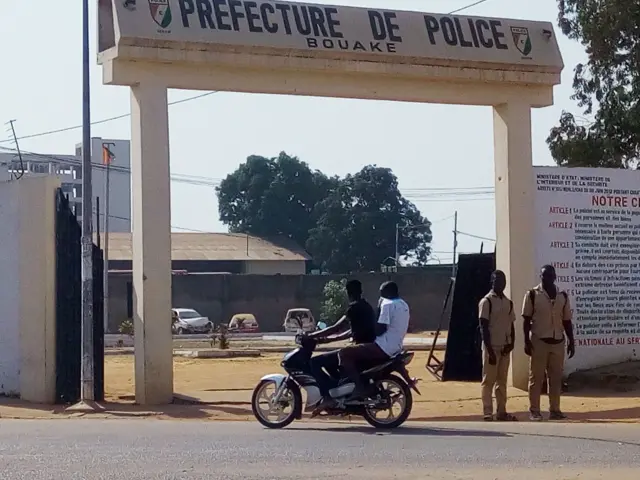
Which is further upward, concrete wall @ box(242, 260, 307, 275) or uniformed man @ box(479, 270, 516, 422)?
concrete wall @ box(242, 260, 307, 275)

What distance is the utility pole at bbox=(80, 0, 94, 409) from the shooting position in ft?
51.6

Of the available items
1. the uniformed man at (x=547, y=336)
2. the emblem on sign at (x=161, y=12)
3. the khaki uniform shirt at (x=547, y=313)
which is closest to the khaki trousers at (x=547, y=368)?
the uniformed man at (x=547, y=336)

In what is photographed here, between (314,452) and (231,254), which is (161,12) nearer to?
(314,452)

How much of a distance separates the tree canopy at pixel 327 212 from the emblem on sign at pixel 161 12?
195 feet

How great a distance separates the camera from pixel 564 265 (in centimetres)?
1741

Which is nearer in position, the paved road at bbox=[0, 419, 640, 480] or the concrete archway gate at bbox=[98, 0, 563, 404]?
the paved road at bbox=[0, 419, 640, 480]

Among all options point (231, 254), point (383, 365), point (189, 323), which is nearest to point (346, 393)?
point (383, 365)

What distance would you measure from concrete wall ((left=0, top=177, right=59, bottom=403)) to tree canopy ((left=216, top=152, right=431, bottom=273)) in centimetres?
5897

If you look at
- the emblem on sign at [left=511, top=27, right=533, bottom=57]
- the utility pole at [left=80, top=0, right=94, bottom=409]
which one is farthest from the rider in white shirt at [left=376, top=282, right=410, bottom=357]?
the emblem on sign at [left=511, top=27, right=533, bottom=57]

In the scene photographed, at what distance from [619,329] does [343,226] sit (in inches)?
2303

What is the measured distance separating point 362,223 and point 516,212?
58317 millimetres

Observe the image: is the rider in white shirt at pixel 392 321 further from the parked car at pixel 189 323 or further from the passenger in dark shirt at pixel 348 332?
the parked car at pixel 189 323

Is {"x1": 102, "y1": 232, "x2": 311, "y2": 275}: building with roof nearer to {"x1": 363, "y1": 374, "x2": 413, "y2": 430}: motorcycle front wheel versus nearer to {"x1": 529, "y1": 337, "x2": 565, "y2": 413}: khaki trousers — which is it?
{"x1": 529, "y1": 337, "x2": 565, "y2": 413}: khaki trousers

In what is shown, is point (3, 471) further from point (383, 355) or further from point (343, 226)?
point (343, 226)
